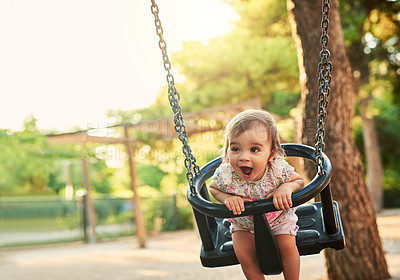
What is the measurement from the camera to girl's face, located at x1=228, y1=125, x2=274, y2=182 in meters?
2.04

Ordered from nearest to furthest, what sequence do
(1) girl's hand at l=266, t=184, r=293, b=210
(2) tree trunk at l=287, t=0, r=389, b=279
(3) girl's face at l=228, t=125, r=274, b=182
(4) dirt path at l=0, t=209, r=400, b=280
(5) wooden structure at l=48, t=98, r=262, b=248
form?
(1) girl's hand at l=266, t=184, r=293, b=210 → (3) girl's face at l=228, t=125, r=274, b=182 → (2) tree trunk at l=287, t=0, r=389, b=279 → (4) dirt path at l=0, t=209, r=400, b=280 → (5) wooden structure at l=48, t=98, r=262, b=248

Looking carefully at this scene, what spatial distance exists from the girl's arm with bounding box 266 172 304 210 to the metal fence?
10988mm

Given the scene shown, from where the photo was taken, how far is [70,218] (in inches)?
521

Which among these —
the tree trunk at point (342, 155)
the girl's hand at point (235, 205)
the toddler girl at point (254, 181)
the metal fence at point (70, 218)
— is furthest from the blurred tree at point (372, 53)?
the girl's hand at point (235, 205)

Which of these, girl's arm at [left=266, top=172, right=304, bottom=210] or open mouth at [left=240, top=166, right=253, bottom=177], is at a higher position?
open mouth at [left=240, top=166, right=253, bottom=177]

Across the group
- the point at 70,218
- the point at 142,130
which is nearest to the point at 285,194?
the point at 142,130

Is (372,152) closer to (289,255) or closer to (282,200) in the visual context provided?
(289,255)

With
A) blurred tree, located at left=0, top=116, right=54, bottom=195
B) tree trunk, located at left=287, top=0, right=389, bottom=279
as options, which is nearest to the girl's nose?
tree trunk, located at left=287, top=0, right=389, bottom=279

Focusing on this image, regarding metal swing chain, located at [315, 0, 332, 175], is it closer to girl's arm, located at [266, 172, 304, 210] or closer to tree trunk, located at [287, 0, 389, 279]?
girl's arm, located at [266, 172, 304, 210]

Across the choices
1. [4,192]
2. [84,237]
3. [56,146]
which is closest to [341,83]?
[56,146]

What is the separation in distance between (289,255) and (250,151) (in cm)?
54

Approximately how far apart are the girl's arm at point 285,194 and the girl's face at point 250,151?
0.13 m

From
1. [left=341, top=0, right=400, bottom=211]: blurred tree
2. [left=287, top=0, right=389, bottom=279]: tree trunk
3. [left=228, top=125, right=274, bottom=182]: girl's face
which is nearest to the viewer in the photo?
[left=228, top=125, right=274, bottom=182]: girl's face

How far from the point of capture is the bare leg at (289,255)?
2.17m
